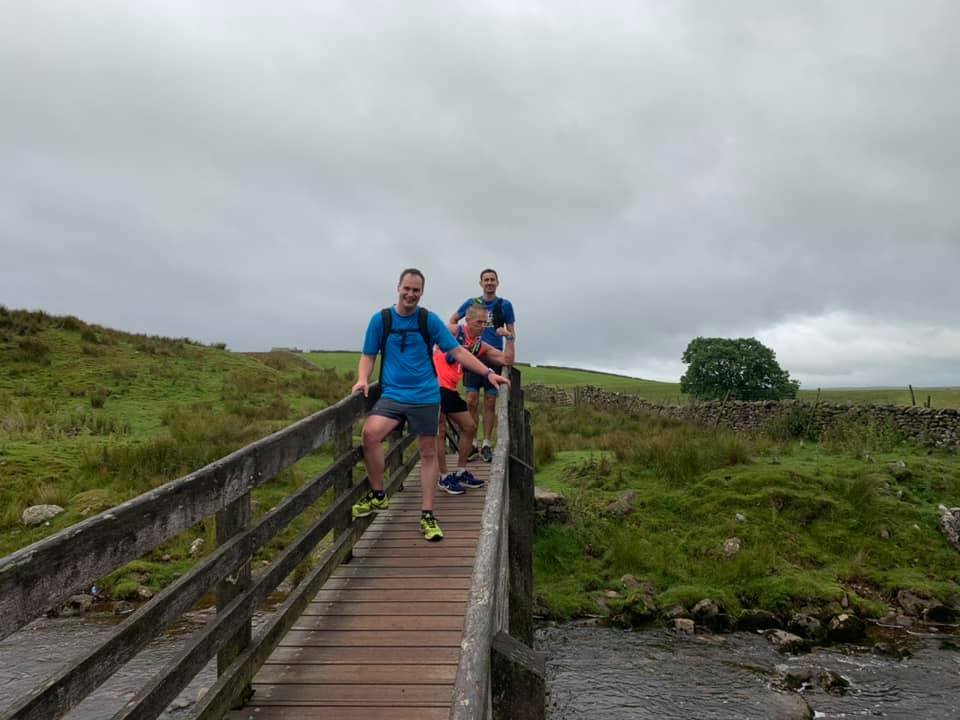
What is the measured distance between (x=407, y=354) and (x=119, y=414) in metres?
14.7

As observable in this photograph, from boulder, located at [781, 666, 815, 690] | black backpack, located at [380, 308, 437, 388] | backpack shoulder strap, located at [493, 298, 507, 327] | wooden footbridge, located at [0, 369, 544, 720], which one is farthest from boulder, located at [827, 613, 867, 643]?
black backpack, located at [380, 308, 437, 388]

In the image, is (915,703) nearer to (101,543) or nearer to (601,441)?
(101,543)

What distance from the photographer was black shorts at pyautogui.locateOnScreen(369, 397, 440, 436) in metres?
4.98

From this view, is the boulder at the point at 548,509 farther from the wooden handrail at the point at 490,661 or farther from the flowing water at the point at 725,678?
the wooden handrail at the point at 490,661

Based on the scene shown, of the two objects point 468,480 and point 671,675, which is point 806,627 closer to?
point 671,675

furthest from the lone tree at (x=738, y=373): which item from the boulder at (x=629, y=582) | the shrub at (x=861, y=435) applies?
the boulder at (x=629, y=582)

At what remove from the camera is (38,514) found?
10.3m

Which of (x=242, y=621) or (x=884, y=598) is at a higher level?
(x=242, y=621)

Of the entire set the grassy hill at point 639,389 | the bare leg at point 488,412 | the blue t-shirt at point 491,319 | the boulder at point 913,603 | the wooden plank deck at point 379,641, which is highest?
the grassy hill at point 639,389

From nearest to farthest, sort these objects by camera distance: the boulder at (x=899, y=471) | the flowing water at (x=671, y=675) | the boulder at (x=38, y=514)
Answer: the flowing water at (x=671, y=675) < the boulder at (x=38, y=514) < the boulder at (x=899, y=471)

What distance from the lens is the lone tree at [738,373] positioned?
38969 mm

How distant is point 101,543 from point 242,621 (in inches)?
53.4

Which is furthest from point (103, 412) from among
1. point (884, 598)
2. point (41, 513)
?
point (884, 598)

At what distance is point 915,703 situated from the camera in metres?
7.02
